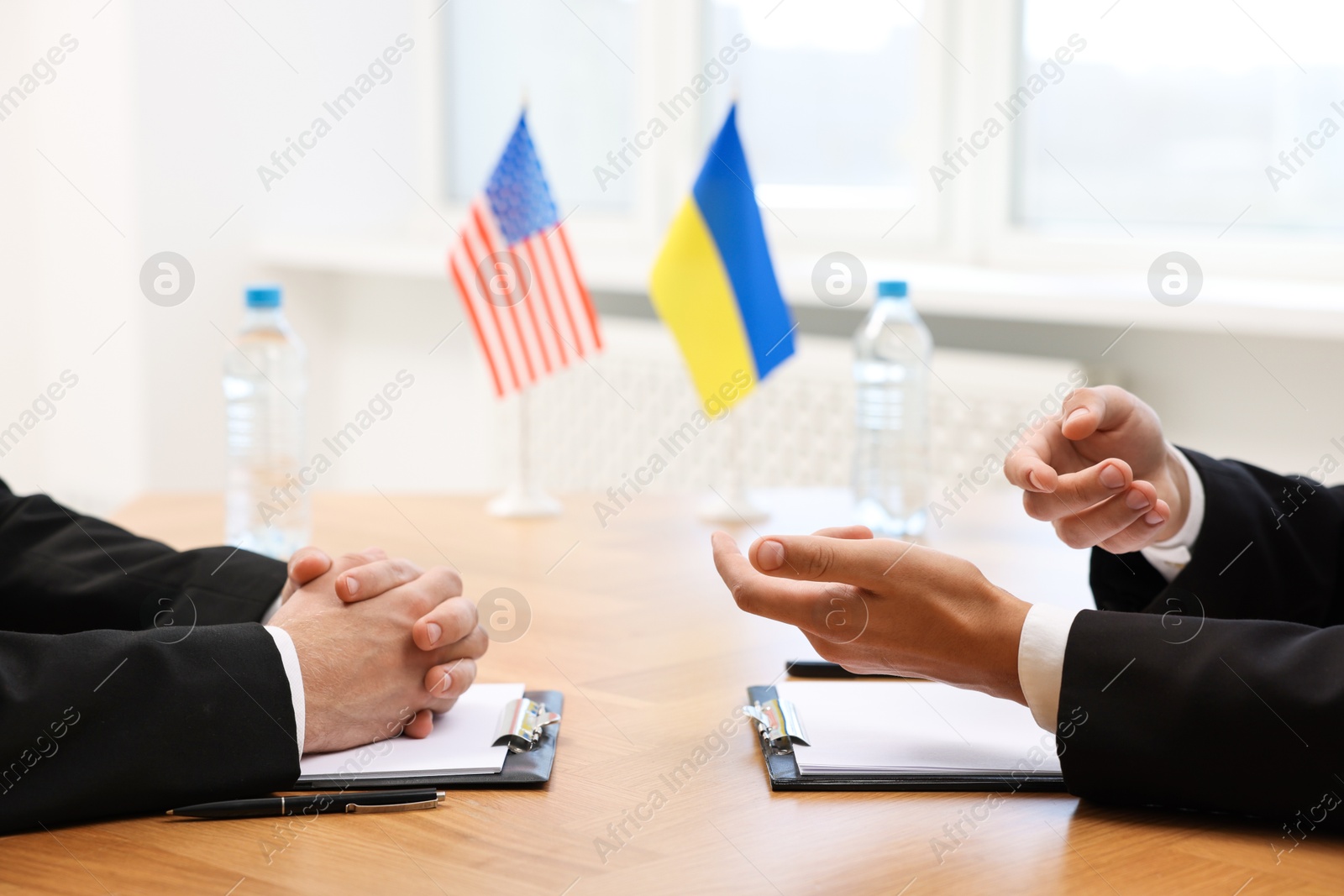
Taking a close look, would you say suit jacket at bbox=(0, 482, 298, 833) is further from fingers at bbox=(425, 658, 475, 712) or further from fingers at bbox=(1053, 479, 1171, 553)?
fingers at bbox=(1053, 479, 1171, 553)

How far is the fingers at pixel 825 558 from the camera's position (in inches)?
33.9

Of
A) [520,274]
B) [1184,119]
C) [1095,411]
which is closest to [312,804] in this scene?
[1095,411]

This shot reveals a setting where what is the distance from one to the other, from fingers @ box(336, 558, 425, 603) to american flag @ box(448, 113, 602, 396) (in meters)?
0.98

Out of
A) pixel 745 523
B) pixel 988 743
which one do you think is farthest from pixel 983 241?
pixel 988 743

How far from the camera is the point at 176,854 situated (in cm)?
77

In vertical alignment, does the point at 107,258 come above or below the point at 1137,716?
above

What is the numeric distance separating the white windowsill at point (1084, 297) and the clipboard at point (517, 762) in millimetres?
1556

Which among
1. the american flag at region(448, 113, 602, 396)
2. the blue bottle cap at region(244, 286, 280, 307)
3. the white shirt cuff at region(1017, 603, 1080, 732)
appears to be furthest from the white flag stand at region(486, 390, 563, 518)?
the white shirt cuff at region(1017, 603, 1080, 732)

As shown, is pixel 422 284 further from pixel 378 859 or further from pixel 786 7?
pixel 378 859

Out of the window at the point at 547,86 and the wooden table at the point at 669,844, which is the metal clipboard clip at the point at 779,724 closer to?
the wooden table at the point at 669,844

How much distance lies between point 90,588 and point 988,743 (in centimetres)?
82

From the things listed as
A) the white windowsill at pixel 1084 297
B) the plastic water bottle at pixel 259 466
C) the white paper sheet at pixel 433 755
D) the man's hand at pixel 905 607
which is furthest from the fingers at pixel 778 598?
the white windowsill at pixel 1084 297

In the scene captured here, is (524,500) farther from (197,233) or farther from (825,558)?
(197,233)

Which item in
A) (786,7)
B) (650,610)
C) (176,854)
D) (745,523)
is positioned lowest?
(176,854)
